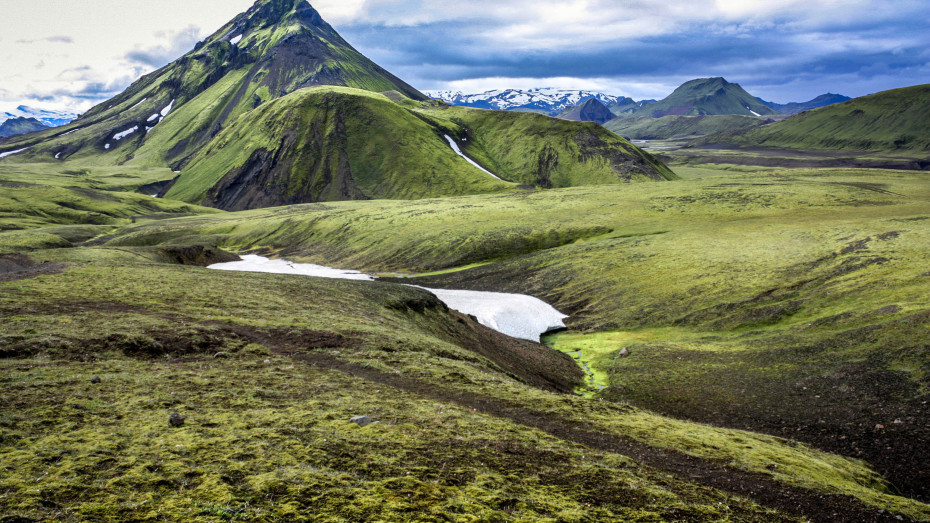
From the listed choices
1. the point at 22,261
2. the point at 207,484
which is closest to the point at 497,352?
the point at 207,484

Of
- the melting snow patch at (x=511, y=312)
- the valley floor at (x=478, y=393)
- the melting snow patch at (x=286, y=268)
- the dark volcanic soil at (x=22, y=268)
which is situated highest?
the dark volcanic soil at (x=22, y=268)

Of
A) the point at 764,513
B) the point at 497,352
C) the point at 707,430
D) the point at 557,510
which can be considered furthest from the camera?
the point at 497,352

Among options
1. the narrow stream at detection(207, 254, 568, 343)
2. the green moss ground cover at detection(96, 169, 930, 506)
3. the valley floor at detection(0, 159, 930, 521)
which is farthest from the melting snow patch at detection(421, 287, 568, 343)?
the valley floor at detection(0, 159, 930, 521)

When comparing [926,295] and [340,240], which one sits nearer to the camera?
[926,295]

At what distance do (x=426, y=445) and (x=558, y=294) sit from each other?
65.1 m

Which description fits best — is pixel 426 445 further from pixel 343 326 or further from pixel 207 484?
pixel 343 326

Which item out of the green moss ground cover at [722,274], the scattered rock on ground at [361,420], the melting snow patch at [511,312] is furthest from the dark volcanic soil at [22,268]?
the green moss ground cover at [722,274]

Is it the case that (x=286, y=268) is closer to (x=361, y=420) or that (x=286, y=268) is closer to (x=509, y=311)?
(x=509, y=311)

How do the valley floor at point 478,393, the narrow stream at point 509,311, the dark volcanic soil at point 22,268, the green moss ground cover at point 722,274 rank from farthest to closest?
the narrow stream at point 509,311, the dark volcanic soil at point 22,268, the green moss ground cover at point 722,274, the valley floor at point 478,393

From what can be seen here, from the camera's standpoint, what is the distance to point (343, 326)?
113 ft

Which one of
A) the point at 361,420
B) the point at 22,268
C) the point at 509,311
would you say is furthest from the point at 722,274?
the point at 22,268

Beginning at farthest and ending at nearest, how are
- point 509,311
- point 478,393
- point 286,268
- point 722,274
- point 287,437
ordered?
point 286,268, point 509,311, point 722,274, point 478,393, point 287,437

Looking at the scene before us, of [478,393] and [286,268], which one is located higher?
[478,393]

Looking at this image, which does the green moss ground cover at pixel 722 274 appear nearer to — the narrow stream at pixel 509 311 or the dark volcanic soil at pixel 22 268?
the narrow stream at pixel 509 311
